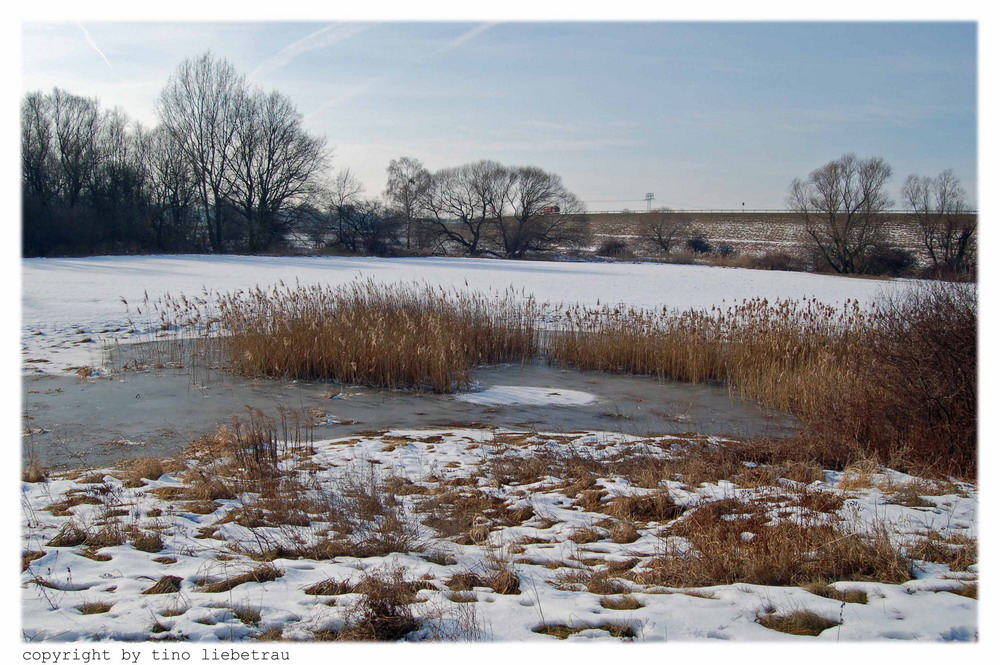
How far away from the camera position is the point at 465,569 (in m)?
4.02

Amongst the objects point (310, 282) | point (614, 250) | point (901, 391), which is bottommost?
point (901, 391)

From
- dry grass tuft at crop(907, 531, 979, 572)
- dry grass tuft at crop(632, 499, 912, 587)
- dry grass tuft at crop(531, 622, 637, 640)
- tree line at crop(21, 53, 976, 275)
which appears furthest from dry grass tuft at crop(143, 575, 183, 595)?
tree line at crop(21, 53, 976, 275)

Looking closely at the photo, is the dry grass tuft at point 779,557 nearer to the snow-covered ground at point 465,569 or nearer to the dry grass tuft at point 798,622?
the snow-covered ground at point 465,569

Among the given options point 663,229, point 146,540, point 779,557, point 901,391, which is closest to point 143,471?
point 146,540

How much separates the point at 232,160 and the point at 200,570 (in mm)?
47372

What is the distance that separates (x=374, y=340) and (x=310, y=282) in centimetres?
1666

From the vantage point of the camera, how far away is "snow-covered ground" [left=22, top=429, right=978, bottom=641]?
3201mm

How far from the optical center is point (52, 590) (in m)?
3.52

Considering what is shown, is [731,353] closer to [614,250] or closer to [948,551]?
[948,551]

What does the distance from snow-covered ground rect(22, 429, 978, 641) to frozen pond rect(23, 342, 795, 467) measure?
1827 mm

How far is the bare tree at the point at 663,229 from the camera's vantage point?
191 ft

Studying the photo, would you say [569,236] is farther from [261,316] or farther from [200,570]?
[200,570]

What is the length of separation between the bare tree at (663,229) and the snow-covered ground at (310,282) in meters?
16.1

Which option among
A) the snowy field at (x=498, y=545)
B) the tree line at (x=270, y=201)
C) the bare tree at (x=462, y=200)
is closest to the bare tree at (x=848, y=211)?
the tree line at (x=270, y=201)
